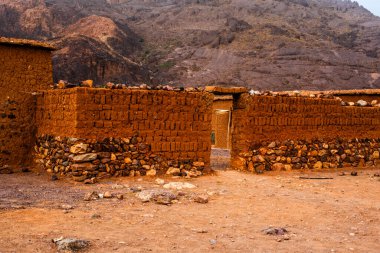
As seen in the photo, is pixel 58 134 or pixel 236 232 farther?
pixel 58 134

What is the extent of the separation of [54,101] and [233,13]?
183ft

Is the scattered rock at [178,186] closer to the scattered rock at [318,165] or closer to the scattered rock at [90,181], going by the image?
the scattered rock at [90,181]

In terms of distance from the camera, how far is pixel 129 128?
9922mm

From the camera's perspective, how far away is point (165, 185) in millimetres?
8961

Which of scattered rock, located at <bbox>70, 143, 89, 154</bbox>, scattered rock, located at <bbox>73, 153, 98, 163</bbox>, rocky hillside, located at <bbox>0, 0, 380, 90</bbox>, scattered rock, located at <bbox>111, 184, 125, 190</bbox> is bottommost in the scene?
scattered rock, located at <bbox>111, 184, 125, 190</bbox>

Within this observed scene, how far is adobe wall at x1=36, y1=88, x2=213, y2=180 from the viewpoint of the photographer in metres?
9.50

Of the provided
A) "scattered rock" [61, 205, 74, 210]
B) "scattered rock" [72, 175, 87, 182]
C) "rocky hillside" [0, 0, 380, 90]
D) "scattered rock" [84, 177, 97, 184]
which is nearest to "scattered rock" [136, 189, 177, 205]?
"scattered rock" [61, 205, 74, 210]

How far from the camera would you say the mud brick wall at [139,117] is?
31.2 ft

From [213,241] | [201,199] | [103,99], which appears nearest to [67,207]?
[201,199]

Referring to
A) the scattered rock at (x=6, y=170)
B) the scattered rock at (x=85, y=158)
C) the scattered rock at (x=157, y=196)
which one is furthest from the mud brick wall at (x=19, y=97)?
the scattered rock at (x=157, y=196)

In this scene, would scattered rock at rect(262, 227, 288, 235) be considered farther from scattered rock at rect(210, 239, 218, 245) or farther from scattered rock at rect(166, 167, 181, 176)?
scattered rock at rect(166, 167, 181, 176)

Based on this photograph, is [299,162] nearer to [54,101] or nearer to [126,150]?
[126,150]

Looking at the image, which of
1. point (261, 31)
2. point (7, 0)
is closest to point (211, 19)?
point (261, 31)

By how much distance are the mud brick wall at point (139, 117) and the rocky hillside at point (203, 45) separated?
2345 centimetres
